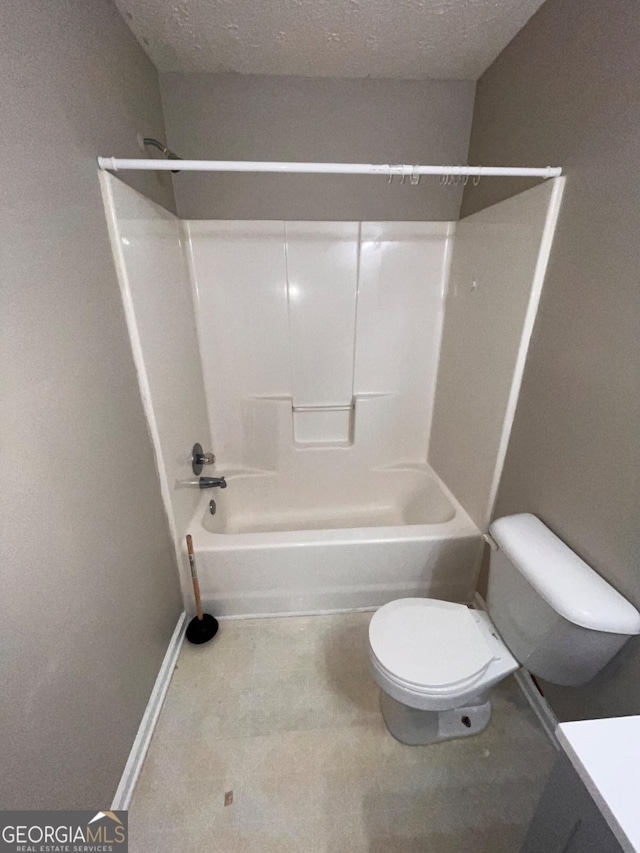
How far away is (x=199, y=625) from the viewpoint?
61.6 inches

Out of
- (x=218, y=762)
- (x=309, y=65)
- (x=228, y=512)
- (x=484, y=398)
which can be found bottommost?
(x=218, y=762)

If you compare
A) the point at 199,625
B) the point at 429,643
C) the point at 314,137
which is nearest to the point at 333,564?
the point at 429,643

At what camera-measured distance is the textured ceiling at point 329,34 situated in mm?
1114

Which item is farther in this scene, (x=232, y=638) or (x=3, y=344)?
(x=232, y=638)

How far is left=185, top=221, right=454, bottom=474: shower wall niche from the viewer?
180 cm

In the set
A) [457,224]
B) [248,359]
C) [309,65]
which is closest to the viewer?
[309,65]

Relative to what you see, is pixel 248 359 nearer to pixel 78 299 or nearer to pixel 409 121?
pixel 78 299

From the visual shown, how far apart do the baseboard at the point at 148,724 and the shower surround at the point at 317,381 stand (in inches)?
8.1

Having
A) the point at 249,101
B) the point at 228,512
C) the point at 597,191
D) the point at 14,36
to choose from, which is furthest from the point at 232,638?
the point at 249,101

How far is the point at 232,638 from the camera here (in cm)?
156

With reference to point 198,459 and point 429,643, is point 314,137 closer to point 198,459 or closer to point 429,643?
point 198,459

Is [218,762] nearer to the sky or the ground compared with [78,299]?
nearer to the ground

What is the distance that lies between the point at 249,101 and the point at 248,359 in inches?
45.3

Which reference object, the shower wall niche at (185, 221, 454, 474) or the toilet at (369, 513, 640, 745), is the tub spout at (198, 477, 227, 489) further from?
the toilet at (369, 513, 640, 745)
